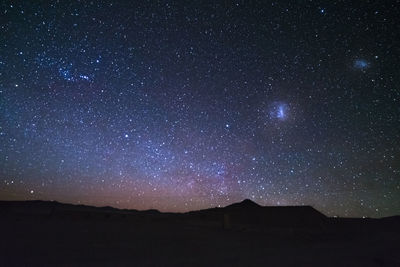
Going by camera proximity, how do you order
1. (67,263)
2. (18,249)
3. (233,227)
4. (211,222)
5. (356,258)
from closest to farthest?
(67,263) → (18,249) → (356,258) → (233,227) → (211,222)

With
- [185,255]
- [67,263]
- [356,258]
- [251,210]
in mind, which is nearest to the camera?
[67,263]

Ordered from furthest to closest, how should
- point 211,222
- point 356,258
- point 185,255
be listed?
point 211,222
point 356,258
point 185,255

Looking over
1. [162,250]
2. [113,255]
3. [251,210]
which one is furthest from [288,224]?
[113,255]

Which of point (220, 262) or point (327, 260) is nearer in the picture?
point (220, 262)

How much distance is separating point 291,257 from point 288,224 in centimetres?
1894

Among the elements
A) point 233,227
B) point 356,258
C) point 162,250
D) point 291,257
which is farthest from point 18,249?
point 233,227

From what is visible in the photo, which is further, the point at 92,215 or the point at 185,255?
the point at 92,215

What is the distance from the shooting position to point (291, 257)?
51.8 feet

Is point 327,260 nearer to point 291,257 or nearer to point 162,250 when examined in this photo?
point 291,257

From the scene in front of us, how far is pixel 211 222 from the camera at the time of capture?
35.3 m

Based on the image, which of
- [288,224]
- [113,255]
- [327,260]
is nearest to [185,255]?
[113,255]

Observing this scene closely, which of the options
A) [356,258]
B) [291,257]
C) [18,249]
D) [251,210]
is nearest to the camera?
[18,249]

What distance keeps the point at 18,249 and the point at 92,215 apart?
949 inches

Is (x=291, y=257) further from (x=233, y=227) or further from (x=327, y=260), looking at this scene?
(x=233, y=227)
